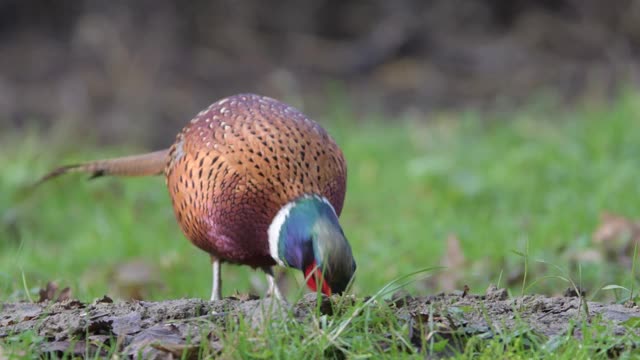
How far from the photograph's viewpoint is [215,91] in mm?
10461

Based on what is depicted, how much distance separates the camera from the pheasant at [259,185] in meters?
4.02

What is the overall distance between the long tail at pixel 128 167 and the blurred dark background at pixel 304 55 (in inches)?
185

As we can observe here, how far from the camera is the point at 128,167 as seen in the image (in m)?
5.15

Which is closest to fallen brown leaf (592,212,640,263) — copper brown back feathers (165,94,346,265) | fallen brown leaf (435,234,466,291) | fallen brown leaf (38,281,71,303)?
fallen brown leaf (435,234,466,291)

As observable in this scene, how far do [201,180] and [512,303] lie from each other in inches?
49.6

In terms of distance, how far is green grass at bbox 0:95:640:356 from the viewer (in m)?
5.86

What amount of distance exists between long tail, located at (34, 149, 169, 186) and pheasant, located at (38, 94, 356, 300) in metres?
0.52

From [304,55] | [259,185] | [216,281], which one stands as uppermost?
[259,185]

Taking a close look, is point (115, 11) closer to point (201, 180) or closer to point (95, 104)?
point (95, 104)

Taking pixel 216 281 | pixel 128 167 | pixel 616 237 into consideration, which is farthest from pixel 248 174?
pixel 616 237

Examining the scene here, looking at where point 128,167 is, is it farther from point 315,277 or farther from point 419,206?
point 419,206

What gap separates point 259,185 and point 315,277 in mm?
571

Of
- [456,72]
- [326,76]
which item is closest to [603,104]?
[456,72]

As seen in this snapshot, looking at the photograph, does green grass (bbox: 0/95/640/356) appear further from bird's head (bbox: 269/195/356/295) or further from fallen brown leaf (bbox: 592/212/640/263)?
bird's head (bbox: 269/195/356/295)
